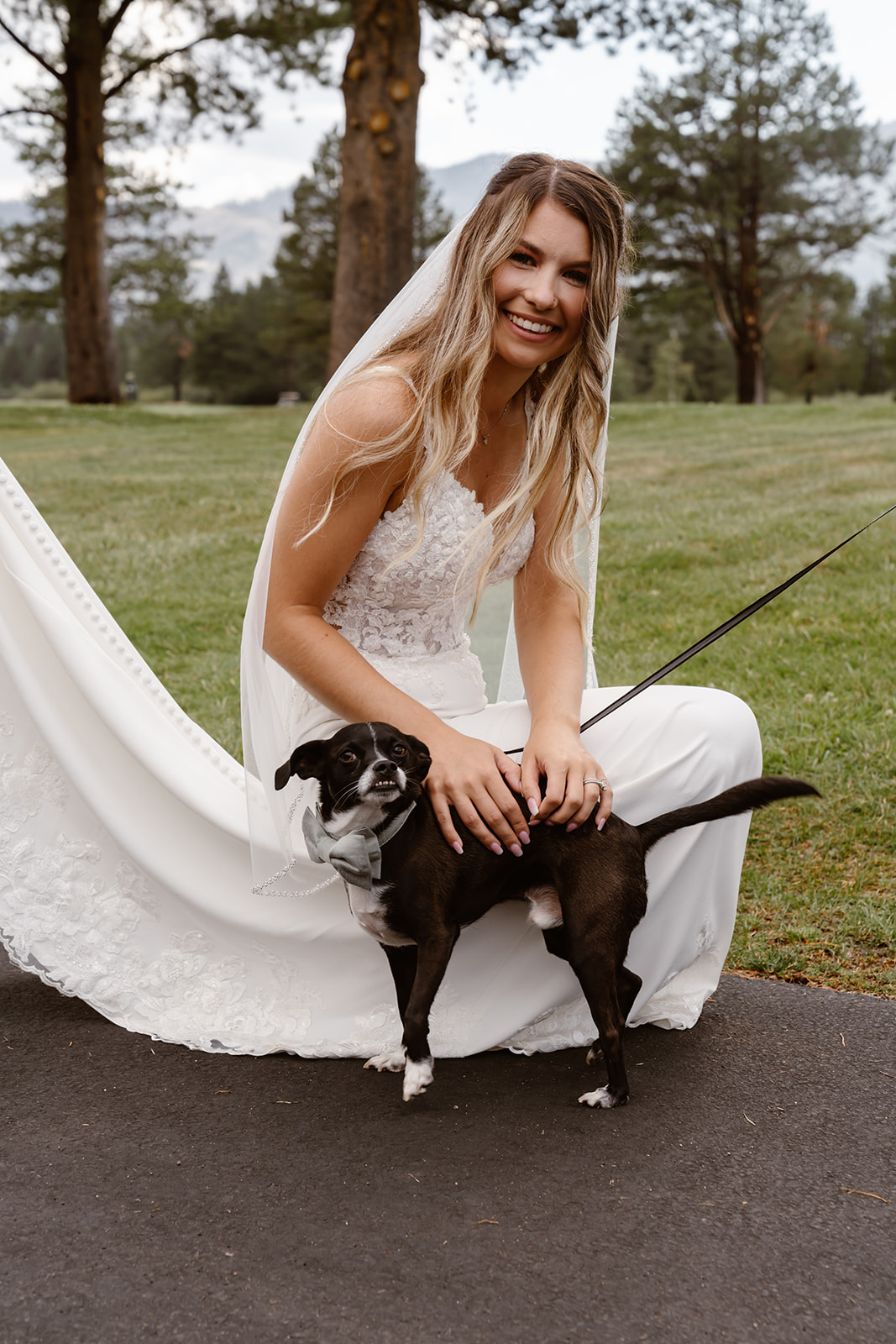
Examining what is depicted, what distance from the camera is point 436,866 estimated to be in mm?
2451

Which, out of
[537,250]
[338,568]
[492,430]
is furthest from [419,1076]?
[537,250]

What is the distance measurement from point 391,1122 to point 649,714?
Answer: 1126 mm

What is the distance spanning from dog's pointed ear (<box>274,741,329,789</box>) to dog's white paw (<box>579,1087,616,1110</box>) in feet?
3.19

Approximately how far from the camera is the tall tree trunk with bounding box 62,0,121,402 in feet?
69.2

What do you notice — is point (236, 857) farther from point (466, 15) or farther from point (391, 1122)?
point (466, 15)

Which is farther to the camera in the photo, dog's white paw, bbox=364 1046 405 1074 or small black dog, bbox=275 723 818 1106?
dog's white paw, bbox=364 1046 405 1074

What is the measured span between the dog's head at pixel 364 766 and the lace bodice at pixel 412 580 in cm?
56

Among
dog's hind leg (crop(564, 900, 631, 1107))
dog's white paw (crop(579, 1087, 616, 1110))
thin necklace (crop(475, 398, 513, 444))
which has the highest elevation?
thin necklace (crop(475, 398, 513, 444))

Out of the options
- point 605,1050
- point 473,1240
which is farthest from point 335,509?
point 473,1240

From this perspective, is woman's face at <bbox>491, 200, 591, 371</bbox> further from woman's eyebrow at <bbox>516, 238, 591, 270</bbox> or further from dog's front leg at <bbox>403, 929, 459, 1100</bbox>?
dog's front leg at <bbox>403, 929, 459, 1100</bbox>

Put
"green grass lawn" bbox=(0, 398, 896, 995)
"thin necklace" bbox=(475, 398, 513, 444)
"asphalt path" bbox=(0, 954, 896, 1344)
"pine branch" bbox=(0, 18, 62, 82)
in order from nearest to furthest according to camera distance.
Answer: "asphalt path" bbox=(0, 954, 896, 1344) → "thin necklace" bbox=(475, 398, 513, 444) → "green grass lawn" bbox=(0, 398, 896, 995) → "pine branch" bbox=(0, 18, 62, 82)

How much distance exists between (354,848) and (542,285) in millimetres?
1369

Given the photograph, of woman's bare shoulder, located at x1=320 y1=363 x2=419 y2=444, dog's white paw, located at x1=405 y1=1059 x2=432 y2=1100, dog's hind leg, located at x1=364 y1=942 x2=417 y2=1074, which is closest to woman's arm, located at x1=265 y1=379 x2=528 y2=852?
woman's bare shoulder, located at x1=320 y1=363 x2=419 y2=444

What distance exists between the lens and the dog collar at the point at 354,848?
2.35 meters
